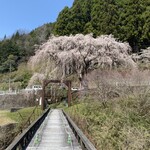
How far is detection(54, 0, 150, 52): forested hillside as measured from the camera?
43.0 meters

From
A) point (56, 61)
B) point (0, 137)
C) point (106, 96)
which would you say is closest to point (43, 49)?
point (56, 61)

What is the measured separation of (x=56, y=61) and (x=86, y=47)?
3834mm

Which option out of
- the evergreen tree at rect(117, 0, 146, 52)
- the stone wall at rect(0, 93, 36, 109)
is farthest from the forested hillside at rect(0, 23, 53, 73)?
the evergreen tree at rect(117, 0, 146, 52)

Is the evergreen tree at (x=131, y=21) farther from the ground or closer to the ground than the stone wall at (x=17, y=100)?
farther from the ground

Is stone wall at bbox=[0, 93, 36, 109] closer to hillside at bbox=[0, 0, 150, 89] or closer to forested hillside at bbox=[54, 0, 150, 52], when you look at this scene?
hillside at bbox=[0, 0, 150, 89]

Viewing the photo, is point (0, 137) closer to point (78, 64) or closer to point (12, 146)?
point (12, 146)

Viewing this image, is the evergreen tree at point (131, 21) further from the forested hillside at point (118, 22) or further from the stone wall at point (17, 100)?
the stone wall at point (17, 100)

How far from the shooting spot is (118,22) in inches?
1737

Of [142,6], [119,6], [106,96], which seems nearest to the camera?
[106,96]

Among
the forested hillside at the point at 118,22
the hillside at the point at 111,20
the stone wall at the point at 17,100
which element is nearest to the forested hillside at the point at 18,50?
the hillside at the point at 111,20

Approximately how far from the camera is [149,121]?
35.3ft

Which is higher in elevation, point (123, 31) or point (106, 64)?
point (123, 31)

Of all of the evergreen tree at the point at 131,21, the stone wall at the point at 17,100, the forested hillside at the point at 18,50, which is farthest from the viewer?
the forested hillside at the point at 18,50

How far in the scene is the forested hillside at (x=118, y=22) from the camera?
43.0m
